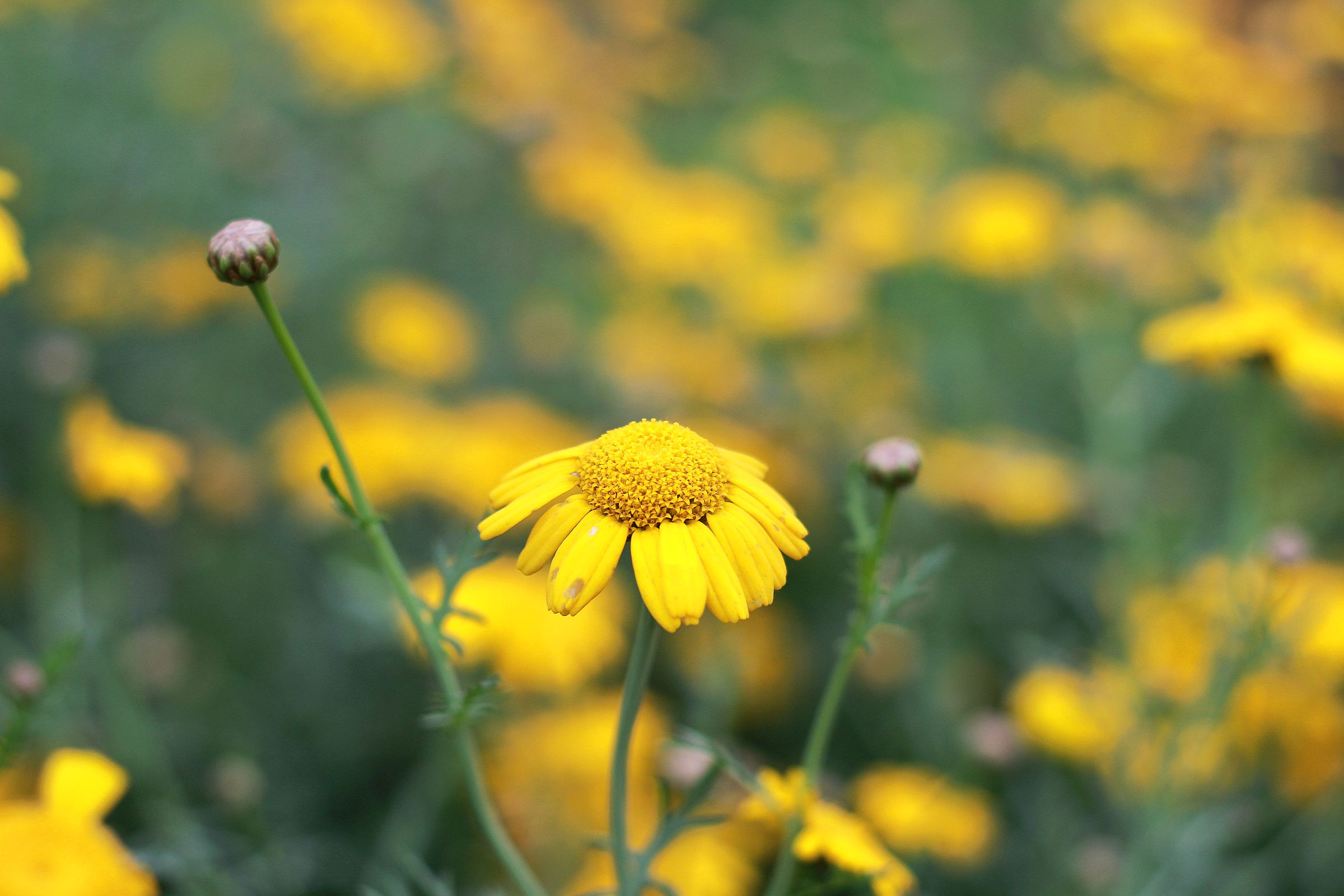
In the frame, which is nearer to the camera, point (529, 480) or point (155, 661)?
point (529, 480)

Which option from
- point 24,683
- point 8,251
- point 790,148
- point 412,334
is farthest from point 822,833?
point 790,148

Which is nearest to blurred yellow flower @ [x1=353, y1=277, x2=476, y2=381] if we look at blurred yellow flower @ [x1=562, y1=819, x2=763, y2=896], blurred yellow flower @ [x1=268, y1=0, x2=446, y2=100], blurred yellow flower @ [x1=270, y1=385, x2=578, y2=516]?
blurred yellow flower @ [x1=270, y1=385, x2=578, y2=516]

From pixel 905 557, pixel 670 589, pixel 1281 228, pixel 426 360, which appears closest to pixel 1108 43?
pixel 1281 228

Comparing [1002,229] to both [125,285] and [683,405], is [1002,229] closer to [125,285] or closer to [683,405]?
[683,405]

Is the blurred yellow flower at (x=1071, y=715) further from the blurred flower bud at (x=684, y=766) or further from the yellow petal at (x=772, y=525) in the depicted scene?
the yellow petal at (x=772, y=525)

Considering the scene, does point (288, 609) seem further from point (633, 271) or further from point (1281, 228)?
point (1281, 228)

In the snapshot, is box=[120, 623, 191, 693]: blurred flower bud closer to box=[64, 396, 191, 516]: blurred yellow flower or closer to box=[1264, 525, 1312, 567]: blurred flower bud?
box=[64, 396, 191, 516]: blurred yellow flower

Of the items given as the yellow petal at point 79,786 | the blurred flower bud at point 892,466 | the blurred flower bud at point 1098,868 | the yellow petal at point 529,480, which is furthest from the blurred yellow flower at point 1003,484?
the yellow petal at point 79,786
